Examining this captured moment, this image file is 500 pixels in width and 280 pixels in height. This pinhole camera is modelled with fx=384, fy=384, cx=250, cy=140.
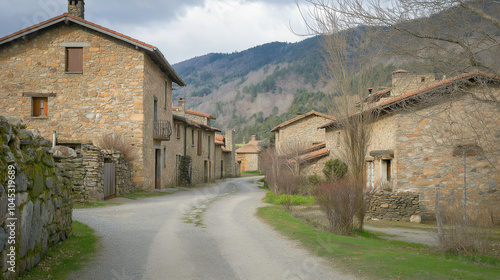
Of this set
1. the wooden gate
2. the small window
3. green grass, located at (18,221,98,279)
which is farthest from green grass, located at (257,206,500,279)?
the small window

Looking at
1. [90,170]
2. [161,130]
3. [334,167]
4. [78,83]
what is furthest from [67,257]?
[334,167]

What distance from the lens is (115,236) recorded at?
809cm

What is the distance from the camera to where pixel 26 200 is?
198 inches

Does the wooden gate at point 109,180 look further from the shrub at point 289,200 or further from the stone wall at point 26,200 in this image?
the stone wall at point 26,200

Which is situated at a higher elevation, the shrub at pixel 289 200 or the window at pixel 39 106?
the window at pixel 39 106

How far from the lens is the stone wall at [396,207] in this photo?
47.9 ft

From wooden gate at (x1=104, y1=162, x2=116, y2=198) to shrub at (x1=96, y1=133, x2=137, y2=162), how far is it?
1.64 m

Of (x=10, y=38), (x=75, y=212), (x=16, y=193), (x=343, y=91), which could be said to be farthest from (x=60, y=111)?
(x=16, y=193)

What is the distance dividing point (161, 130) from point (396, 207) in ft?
43.6

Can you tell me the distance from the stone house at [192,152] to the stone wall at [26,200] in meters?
17.9

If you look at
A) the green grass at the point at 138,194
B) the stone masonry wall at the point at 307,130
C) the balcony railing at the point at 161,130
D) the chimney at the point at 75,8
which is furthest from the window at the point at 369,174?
the chimney at the point at 75,8

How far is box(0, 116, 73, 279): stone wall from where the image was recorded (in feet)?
14.2

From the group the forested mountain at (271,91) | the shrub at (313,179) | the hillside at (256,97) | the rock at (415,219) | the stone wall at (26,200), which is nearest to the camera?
the stone wall at (26,200)

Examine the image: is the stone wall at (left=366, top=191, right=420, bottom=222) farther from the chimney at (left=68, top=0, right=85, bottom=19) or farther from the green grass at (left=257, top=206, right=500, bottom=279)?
the chimney at (left=68, top=0, right=85, bottom=19)
